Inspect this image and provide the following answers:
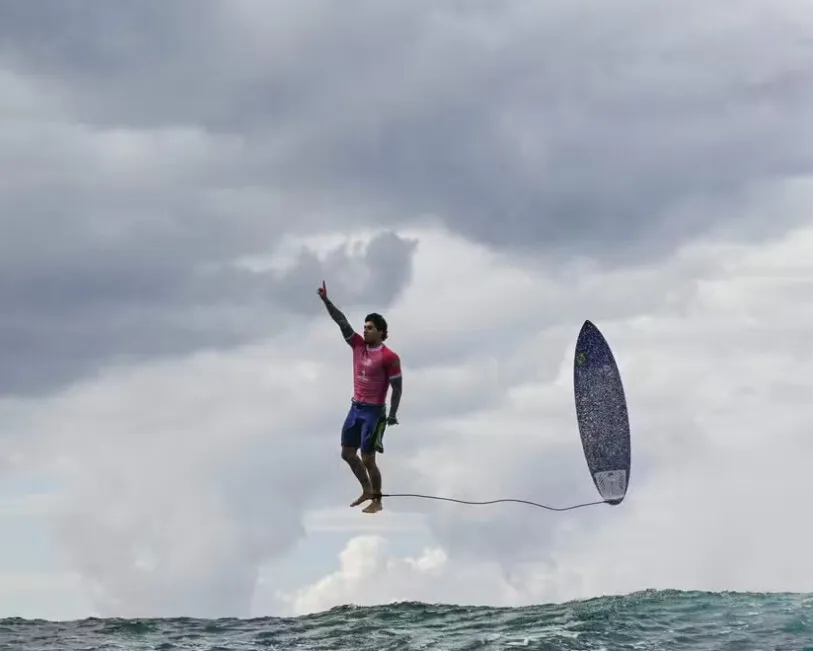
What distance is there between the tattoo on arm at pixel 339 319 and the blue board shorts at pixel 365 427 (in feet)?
4.93

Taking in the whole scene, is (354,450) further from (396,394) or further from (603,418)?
(603,418)

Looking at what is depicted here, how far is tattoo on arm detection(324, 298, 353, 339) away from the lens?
69.7 ft

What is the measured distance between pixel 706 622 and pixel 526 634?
4.11m

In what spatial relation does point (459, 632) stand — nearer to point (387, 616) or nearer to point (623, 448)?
point (387, 616)

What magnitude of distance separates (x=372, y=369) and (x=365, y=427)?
4.04 ft

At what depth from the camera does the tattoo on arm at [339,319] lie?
2123cm

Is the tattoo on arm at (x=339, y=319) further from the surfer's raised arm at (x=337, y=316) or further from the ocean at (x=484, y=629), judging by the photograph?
the ocean at (x=484, y=629)

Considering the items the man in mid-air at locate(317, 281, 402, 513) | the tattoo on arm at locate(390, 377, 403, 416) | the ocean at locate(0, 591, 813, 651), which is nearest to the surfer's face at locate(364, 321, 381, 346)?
the man in mid-air at locate(317, 281, 402, 513)

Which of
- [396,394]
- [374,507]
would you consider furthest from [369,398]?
[374,507]

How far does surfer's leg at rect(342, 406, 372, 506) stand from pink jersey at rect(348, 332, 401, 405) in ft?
1.68

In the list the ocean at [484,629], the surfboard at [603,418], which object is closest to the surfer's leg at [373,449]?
the ocean at [484,629]

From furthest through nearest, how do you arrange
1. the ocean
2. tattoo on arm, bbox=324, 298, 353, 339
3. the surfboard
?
the surfboard
tattoo on arm, bbox=324, 298, 353, 339
the ocean

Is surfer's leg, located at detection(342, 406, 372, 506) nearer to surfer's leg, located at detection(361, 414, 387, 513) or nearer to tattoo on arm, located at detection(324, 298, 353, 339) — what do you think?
surfer's leg, located at detection(361, 414, 387, 513)

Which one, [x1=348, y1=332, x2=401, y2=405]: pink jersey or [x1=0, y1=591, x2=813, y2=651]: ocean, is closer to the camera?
[x1=0, y1=591, x2=813, y2=651]: ocean
